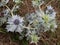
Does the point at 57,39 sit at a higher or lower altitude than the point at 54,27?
lower

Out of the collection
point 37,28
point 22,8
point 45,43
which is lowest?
point 45,43

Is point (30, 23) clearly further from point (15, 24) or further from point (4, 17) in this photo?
point (4, 17)

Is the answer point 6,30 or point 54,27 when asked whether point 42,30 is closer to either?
point 54,27

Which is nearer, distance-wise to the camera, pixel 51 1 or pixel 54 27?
pixel 54 27

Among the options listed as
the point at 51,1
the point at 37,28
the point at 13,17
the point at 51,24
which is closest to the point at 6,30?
the point at 13,17
